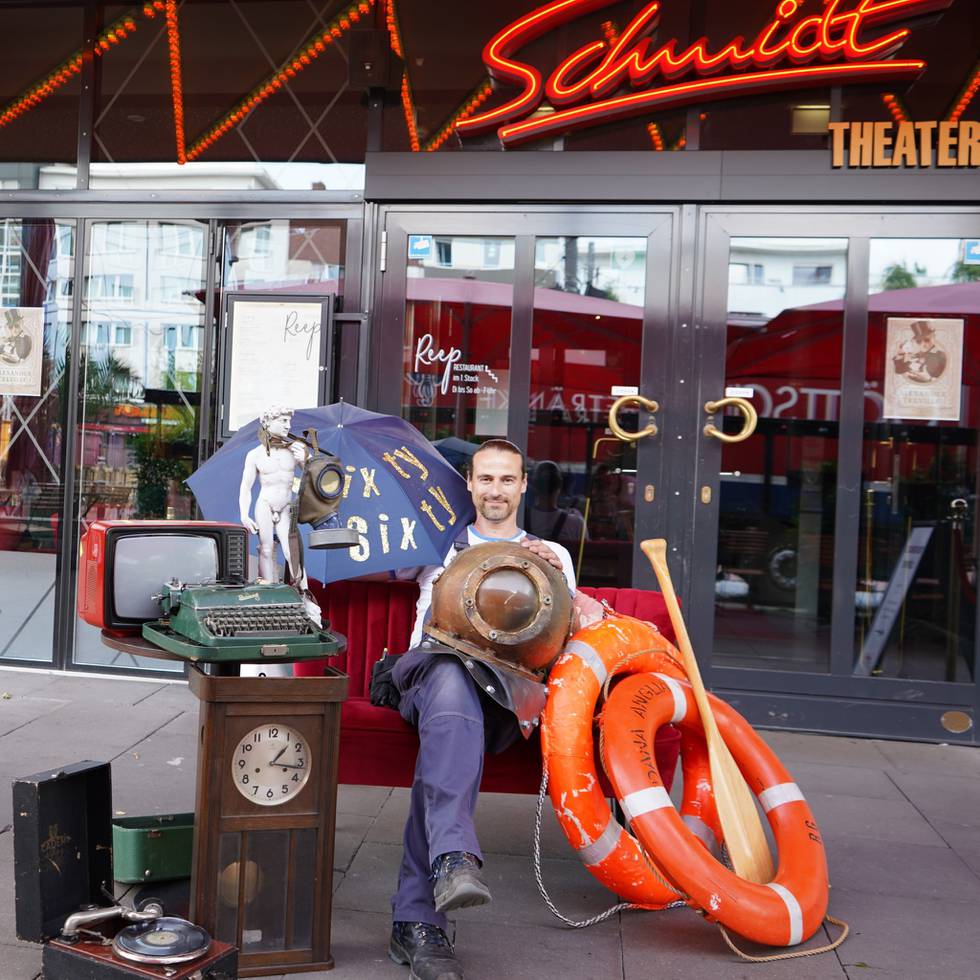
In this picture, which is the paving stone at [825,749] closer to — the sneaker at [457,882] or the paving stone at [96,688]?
the sneaker at [457,882]

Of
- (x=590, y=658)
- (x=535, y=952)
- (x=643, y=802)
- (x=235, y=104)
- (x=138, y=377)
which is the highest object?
(x=235, y=104)

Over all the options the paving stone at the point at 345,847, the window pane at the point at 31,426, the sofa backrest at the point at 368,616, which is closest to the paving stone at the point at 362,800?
the paving stone at the point at 345,847

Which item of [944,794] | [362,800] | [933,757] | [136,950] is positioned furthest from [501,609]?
[933,757]

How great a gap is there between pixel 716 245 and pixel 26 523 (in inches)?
160

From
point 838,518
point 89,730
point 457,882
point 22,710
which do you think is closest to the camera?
point 457,882

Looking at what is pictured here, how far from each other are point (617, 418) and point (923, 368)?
4.96ft

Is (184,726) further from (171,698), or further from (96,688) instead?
(96,688)

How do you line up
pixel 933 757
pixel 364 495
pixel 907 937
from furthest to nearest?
pixel 933 757 < pixel 364 495 < pixel 907 937

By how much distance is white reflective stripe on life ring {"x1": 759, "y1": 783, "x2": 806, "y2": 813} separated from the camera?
3258 millimetres

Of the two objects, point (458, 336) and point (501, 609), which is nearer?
point (501, 609)

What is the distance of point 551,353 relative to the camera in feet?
18.0

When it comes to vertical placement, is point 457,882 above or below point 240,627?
below

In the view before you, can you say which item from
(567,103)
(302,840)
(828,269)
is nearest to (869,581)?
(828,269)

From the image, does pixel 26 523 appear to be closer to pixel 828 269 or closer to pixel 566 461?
pixel 566 461
